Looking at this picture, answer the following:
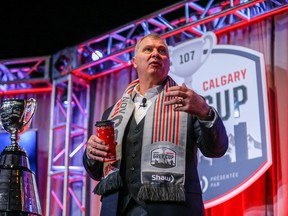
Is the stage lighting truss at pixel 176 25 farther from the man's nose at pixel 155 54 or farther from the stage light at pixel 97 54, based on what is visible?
the man's nose at pixel 155 54

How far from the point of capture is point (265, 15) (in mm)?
4102

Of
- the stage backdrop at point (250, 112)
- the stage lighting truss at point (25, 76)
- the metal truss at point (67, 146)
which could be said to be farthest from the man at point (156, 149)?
the stage lighting truss at point (25, 76)

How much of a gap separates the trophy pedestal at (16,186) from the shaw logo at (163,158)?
48cm

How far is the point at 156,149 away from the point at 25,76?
13.0ft

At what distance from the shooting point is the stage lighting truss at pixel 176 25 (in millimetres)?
4094

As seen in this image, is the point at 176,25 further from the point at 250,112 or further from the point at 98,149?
the point at 98,149

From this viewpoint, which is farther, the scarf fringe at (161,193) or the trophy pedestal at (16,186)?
the scarf fringe at (161,193)

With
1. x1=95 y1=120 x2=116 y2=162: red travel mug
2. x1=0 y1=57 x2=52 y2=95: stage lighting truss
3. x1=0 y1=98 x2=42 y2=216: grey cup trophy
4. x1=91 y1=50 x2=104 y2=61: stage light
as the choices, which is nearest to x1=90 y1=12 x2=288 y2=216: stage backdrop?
x1=91 y1=50 x2=104 y2=61: stage light

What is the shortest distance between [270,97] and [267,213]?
895mm

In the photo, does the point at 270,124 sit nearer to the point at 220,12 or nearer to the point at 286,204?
the point at 286,204

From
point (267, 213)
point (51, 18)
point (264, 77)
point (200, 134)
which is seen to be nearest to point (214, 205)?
point (267, 213)

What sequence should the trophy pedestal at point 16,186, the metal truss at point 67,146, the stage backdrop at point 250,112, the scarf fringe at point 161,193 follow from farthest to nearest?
the metal truss at point 67,146, the stage backdrop at point 250,112, the scarf fringe at point 161,193, the trophy pedestal at point 16,186

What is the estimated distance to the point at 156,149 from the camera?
5.91 feet

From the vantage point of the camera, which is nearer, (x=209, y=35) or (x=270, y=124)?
(x=270, y=124)
